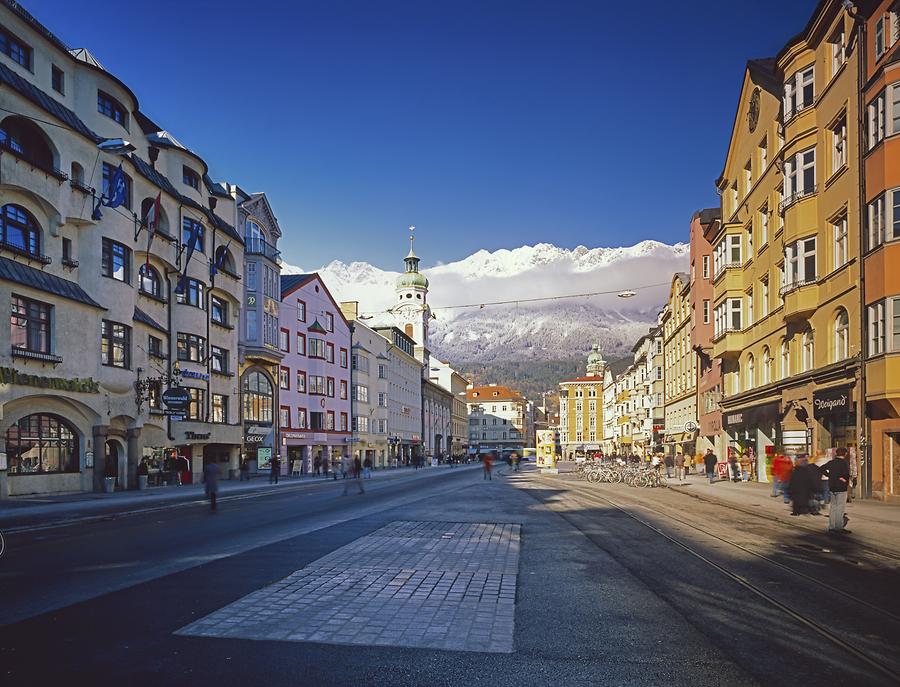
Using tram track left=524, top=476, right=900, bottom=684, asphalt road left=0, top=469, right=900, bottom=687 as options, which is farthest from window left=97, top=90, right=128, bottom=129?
tram track left=524, top=476, right=900, bottom=684

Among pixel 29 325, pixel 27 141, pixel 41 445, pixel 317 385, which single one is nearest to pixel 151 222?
pixel 27 141

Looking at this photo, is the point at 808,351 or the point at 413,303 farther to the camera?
the point at 413,303

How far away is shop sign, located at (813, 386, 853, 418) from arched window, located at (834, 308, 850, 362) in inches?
48.8

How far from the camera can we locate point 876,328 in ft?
77.3

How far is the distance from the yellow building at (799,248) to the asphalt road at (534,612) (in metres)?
13.4

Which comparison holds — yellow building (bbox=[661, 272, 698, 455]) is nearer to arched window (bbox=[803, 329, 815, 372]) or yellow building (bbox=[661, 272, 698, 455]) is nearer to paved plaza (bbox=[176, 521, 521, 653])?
arched window (bbox=[803, 329, 815, 372])

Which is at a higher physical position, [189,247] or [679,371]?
[189,247]

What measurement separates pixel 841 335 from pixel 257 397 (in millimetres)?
40131

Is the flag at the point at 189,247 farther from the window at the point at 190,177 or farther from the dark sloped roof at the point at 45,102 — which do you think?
the dark sloped roof at the point at 45,102

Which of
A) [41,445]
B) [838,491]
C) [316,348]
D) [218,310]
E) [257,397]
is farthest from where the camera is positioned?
[316,348]

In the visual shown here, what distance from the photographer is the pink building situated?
62062mm

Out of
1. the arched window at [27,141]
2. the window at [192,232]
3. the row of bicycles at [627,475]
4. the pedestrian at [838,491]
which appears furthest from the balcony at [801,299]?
the window at [192,232]

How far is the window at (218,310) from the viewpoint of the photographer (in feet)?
154

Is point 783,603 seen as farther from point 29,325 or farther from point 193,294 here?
point 193,294
